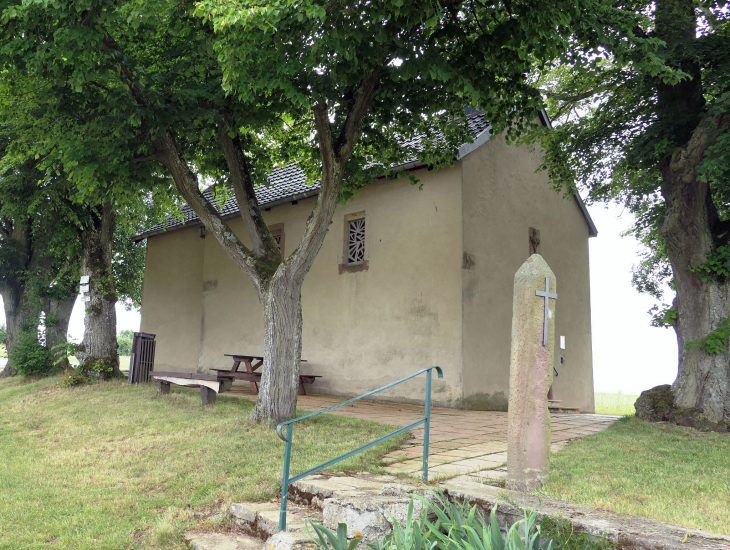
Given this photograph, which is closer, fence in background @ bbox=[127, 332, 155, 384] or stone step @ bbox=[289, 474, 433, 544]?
stone step @ bbox=[289, 474, 433, 544]

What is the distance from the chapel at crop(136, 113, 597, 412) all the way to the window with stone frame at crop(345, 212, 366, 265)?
28mm

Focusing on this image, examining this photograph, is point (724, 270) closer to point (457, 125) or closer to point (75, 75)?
point (457, 125)

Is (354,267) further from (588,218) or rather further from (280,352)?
(588,218)

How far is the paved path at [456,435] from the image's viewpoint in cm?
558

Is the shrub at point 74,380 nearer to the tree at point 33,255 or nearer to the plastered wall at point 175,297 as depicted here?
the tree at point 33,255

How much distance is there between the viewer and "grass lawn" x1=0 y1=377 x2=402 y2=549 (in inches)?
190

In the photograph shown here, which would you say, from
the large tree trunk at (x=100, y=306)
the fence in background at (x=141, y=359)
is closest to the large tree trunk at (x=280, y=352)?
the fence in background at (x=141, y=359)

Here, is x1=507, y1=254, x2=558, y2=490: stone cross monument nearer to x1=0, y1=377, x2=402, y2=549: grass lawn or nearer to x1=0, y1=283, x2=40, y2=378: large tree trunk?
x1=0, y1=377, x2=402, y2=549: grass lawn

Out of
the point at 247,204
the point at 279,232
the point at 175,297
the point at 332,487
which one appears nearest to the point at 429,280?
the point at 247,204

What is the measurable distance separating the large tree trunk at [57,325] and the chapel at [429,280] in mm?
3542

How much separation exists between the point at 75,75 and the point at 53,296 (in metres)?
10.3

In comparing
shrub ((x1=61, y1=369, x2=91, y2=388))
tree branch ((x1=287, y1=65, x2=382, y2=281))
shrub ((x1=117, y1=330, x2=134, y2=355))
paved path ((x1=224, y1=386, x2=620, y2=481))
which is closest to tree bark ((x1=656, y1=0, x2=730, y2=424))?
paved path ((x1=224, y1=386, x2=620, y2=481))

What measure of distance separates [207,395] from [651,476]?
665 cm

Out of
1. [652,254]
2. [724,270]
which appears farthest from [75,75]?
[652,254]
